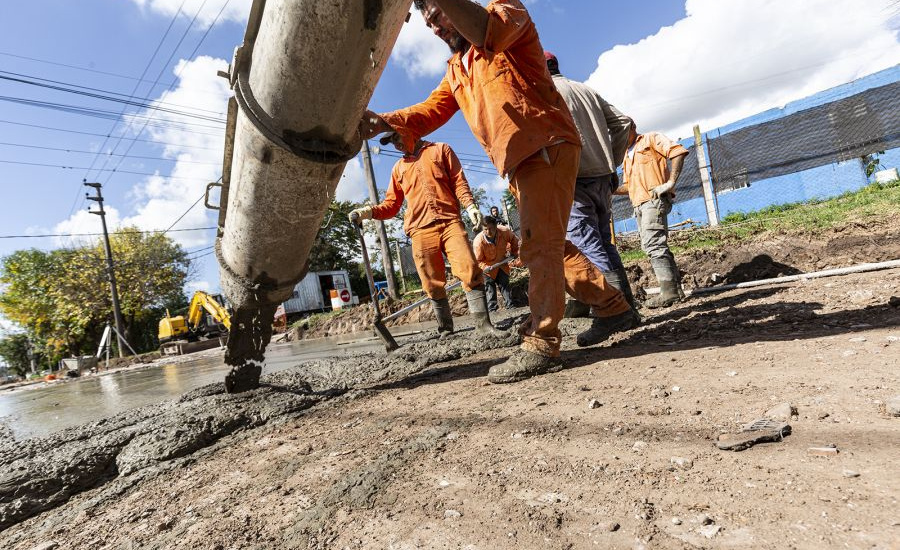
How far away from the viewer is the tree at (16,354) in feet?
159

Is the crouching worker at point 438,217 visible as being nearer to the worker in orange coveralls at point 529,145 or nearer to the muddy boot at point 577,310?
the muddy boot at point 577,310

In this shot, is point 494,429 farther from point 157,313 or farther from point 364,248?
point 157,313

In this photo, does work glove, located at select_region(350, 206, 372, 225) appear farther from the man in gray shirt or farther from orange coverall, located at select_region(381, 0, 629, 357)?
orange coverall, located at select_region(381, 0, 629, 357)

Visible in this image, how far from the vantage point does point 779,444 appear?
1082 millimetres

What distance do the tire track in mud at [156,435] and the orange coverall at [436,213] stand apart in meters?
0.99

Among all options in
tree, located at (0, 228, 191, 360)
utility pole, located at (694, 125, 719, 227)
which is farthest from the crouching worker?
tree, located at (0, 228, 191, 360)

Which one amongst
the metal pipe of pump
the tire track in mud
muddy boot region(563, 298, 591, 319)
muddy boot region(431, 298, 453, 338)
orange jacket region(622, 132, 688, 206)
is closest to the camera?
the metal pipe of pump

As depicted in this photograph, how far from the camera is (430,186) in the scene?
4234 mm

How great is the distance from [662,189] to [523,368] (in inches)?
114

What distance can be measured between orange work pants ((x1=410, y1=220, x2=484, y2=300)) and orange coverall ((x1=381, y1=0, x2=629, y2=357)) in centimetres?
181

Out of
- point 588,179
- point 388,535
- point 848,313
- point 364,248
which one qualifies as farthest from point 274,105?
point 364,248

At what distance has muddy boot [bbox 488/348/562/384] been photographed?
2158 mm

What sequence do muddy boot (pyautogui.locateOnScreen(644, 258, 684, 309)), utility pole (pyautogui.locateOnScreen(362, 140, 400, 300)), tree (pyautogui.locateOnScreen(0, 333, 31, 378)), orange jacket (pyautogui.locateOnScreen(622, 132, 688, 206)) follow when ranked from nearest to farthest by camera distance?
muddy boot (pyautogui.locateOnScreen(644, 258, 684, 309))
orange jacket (pyautogui.locateOnScreen(622, 132, 688, 206))
utility pole (pyautogui.locateOnScreen(362, 140, 400, 300))
tree (pyautogui.locateOnScreen(0, 333, 31, 378))

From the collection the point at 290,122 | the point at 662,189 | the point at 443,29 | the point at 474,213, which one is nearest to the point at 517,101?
the point at 443,29
